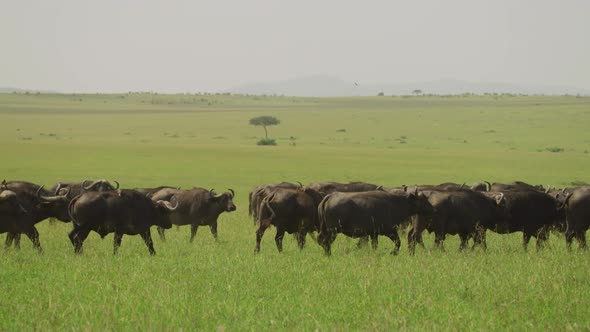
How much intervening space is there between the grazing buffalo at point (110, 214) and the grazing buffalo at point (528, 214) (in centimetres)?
707

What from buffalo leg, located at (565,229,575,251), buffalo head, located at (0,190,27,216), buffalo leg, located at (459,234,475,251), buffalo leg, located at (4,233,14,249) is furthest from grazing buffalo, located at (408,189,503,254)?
buffalo leg, located at (4,233,14,249)

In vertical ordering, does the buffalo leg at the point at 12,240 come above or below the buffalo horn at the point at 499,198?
below

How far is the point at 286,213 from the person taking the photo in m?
15.1

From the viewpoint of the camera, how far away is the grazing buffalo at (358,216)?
1432cm

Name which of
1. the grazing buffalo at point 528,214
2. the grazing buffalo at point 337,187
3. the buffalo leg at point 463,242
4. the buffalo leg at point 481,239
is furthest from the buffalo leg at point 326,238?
the grazing buffalo at point 337,187

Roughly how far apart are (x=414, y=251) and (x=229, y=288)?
5239 millimetres

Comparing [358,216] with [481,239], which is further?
[481,239]

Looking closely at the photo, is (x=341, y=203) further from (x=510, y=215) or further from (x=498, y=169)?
(x=498, y=169)

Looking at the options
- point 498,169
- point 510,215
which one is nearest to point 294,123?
point 498,169

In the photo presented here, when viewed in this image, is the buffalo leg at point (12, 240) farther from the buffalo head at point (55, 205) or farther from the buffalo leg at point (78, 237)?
the buffalo leg at point (78, 237)

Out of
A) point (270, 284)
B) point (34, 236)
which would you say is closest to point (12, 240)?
point (34, 236)

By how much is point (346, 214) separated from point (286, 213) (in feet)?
4.52

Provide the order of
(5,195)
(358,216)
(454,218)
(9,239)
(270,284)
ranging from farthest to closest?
(454,218)
(9,239)
(358,216)
(5,195)
(270,284)

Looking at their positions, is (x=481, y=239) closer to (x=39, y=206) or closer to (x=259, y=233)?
(x=259, y=233)
